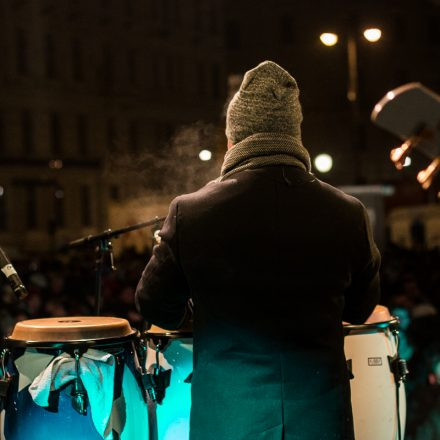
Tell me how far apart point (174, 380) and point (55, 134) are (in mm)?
42455

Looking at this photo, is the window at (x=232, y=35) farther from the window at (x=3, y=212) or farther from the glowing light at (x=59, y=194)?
the window at (x=3, y=212)

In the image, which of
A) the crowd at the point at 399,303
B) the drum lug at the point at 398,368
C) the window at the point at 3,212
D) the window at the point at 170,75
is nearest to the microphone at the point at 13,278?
the crowd at the point at 399,303

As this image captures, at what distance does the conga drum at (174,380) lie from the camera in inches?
145

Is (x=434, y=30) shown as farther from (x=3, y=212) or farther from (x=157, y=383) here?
(x=157, y=383)

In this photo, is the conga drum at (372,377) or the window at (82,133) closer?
the conga drum at (372,377)

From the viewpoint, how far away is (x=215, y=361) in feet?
8.70

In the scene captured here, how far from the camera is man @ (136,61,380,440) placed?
2.62 meters

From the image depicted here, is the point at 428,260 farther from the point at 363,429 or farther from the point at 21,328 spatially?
the point at 21,328

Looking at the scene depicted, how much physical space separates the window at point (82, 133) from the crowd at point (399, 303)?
28.1 m

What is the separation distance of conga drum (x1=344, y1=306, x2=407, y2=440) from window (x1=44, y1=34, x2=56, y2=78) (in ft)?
136

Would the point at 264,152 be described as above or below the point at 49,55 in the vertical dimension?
below

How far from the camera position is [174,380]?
12.2ft

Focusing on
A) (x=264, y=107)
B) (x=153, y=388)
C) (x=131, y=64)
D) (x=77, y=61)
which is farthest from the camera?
(x=131, y=64)

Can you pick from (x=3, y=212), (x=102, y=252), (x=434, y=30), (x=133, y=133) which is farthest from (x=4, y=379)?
(x=434, y=30)
